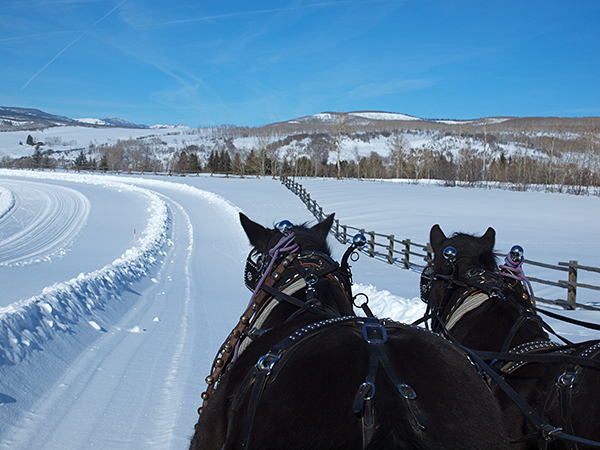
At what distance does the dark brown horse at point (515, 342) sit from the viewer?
1672 millimetres

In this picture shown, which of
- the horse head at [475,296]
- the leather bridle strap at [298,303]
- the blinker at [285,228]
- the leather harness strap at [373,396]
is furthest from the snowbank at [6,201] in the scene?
the leather harness strap at [373,396]

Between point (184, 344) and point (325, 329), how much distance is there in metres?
4.28

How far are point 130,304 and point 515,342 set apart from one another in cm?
650

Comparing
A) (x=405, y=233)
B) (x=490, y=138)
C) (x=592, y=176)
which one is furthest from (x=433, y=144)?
(x=405, y=233)

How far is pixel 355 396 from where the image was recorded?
3.50 ft

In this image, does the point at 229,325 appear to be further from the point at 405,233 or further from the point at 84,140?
the point at 84,140

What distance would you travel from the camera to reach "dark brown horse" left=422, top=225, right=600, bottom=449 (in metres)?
1.67

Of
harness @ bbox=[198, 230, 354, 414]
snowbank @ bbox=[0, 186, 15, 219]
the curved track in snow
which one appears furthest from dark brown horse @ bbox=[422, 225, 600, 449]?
snowbank @ bbox=[0, 186, 15, 219]

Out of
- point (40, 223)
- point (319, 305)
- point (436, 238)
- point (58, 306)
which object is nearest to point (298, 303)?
point (319, 305)

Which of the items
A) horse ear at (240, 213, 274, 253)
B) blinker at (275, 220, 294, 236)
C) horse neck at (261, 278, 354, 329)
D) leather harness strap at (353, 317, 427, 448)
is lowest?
horse neck at (261, 278, 354, 329)

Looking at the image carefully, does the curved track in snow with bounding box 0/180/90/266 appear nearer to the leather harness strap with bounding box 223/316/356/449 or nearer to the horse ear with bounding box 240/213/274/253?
the horse ear with bounding box 240/213/274/253

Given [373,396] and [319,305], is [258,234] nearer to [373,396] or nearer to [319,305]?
[319,305]

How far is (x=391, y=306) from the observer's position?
708cm

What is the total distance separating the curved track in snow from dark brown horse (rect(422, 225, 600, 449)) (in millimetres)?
12843
